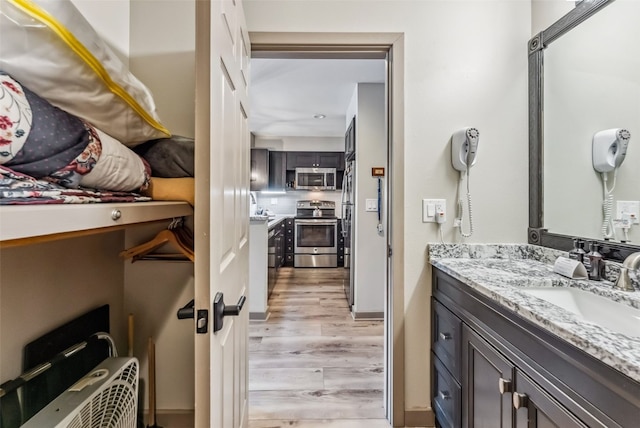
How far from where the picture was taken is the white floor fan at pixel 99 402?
2.58 feet

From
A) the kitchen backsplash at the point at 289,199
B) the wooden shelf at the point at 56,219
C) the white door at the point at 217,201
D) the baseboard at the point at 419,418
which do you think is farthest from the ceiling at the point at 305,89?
the baseboard at the point at 419,418

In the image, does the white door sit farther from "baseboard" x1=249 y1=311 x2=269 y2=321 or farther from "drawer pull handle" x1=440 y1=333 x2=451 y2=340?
"baseboard" x1=249 y1=311 x2=269 y2=321

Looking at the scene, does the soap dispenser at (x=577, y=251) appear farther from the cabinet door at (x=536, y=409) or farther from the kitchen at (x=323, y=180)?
the kitchen at (x=323, y=180)

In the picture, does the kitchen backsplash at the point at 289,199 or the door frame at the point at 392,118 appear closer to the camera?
the door frame at the point at 392,118

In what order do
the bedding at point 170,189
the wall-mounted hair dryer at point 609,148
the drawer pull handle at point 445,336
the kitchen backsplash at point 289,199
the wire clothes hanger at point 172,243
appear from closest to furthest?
1. the bedding at point 170,189
2. the wall-mounted hair dryer at point 609,148
3. the wire clothes hanger at point 172,243
4. the drawer pull handle at point 445,336
5. the kitchen backsplash at point 289,199

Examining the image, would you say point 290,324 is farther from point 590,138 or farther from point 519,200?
point 590,138

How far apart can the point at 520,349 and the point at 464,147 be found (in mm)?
979

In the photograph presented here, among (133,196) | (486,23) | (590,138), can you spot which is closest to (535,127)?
(590,138)

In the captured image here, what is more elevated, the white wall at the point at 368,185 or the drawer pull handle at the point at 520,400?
the white wall at the point at 368,185

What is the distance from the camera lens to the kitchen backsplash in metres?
5.82

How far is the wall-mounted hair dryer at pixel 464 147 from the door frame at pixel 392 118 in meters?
0.27

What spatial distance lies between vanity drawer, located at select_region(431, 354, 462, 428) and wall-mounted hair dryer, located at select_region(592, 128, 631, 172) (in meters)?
1.10

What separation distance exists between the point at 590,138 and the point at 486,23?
0.81 meters

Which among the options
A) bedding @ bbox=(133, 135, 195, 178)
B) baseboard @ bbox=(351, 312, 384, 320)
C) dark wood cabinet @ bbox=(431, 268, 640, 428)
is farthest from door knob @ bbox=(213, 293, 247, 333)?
baseboard @ bbox=(351, 312, 384, 320)
